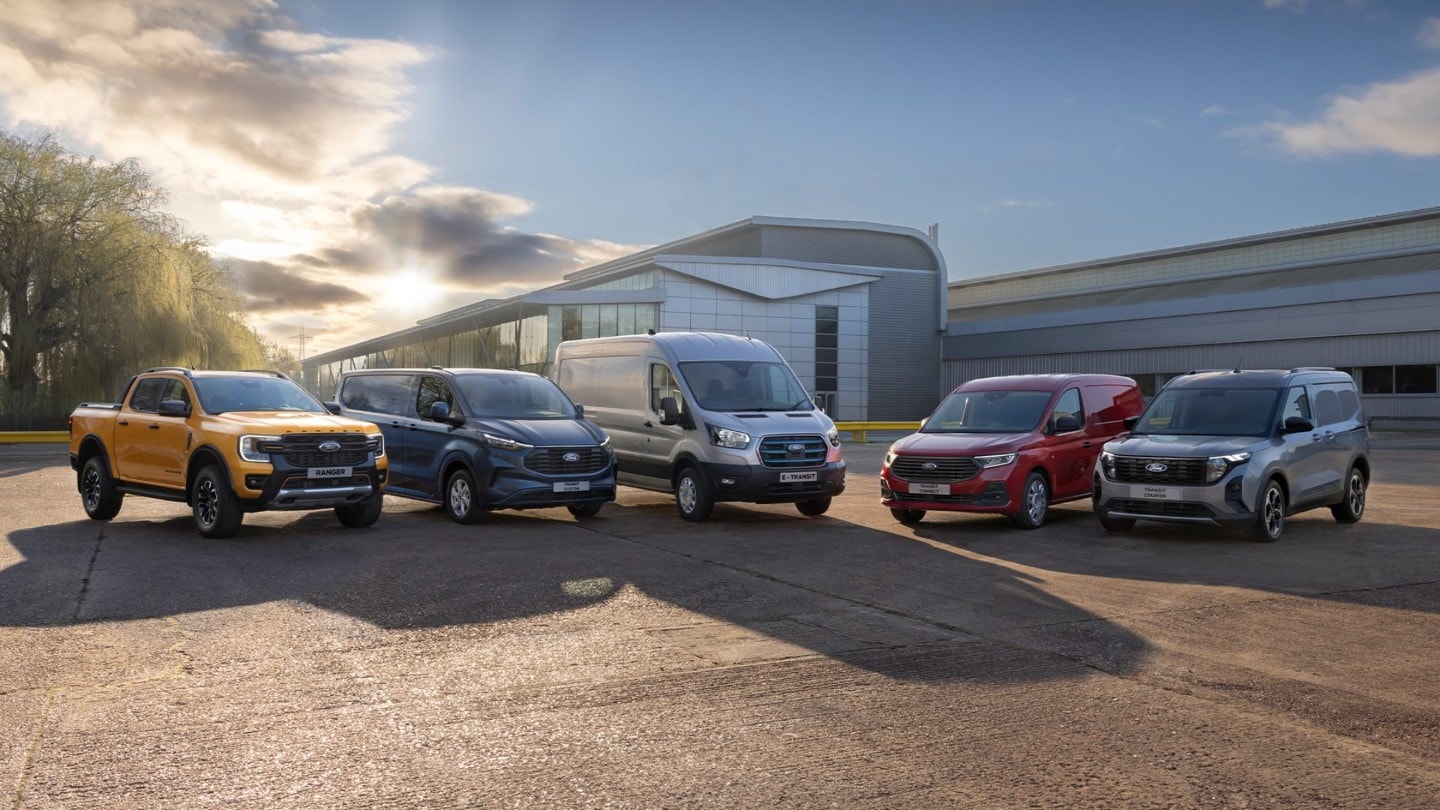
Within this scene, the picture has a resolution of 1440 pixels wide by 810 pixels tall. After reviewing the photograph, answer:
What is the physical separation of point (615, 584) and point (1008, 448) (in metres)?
5.69

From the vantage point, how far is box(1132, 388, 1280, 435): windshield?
42.1ft

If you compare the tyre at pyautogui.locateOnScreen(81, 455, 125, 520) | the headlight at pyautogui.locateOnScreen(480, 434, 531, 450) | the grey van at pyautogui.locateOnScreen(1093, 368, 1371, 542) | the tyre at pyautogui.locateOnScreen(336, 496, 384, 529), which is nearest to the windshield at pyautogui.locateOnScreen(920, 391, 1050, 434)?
the grey van at pyautogui.locateOnScreen(1093, 368, 1371, 542)

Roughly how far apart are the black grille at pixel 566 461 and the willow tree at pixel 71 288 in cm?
2790

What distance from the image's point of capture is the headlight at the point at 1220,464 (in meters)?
11.9

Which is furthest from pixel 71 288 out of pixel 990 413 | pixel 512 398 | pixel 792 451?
pixel 990 413

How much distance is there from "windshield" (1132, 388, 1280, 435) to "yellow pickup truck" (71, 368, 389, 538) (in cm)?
890

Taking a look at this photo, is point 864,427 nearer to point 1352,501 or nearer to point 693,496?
point 1352,501

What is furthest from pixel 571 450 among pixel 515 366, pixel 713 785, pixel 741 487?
pixel 515 366

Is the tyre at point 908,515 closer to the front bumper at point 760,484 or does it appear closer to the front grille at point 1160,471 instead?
the front bumper at point 760,484

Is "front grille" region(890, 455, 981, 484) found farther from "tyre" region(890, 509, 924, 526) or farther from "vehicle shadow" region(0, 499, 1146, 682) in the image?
"vehicle shadow" region(0, 499, 1146, 682)

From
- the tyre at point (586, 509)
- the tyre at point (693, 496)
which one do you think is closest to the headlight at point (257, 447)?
the tyre at point (586, 509)

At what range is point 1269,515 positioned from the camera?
12.1m

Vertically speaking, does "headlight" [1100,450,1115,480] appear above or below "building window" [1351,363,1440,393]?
below

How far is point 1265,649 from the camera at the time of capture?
7043 mm
